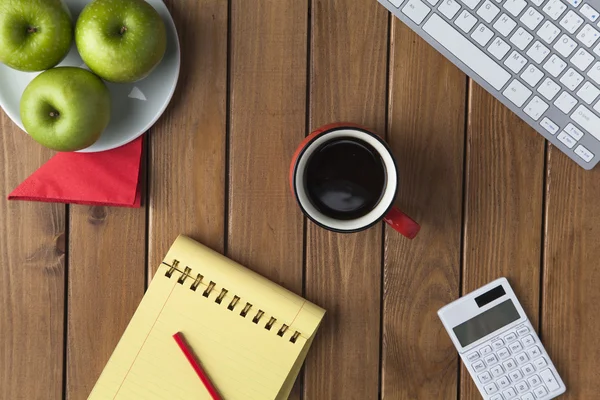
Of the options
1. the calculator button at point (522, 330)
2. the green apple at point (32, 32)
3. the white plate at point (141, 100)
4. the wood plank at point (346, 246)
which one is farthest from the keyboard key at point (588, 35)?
the green apple at point (32, 32)

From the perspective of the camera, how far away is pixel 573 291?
0.72 metres

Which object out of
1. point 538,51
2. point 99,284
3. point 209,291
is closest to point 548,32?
point 538,51

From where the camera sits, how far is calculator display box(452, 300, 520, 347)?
0.71 m

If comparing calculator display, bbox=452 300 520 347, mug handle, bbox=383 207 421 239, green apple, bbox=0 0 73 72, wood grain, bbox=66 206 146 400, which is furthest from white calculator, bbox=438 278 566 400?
green apple, bbox=0 0 73 72

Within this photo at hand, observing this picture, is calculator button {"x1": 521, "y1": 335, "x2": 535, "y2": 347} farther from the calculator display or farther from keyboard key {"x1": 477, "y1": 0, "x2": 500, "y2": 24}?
keyboard key {"x1": 477, "y1": 0, "x2": 500, "y2": 24}

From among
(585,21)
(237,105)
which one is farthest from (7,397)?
(585,21)

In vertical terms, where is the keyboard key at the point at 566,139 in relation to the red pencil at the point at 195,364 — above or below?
above

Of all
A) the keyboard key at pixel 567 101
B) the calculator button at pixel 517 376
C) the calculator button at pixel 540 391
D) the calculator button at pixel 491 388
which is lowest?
the calculator button at pixel 540 391

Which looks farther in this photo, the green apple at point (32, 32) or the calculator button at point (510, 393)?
the calculator button at point (510, 393)

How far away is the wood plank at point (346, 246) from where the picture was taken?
0.70 metres

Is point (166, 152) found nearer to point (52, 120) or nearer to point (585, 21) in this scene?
point (52, 120)

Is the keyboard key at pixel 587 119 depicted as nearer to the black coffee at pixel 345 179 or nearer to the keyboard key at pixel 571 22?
the keyboard key at pixel 571 22

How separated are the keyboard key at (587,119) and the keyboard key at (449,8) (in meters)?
0.17

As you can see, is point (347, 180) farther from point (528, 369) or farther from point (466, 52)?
point (528, 369)
